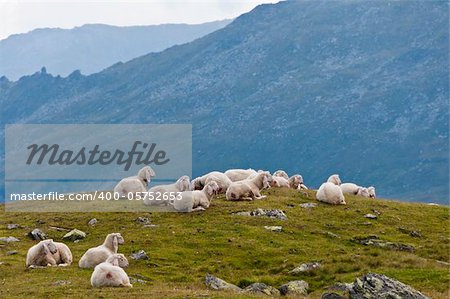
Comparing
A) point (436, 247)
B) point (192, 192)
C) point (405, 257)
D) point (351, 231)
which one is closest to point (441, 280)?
point (405, 257)

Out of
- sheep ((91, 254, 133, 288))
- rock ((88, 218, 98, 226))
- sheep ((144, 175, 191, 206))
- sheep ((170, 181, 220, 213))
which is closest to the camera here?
sheep ((91, 254, 133, 288))

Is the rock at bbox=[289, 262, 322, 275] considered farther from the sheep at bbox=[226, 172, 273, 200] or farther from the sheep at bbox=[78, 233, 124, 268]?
the sheep at bbox=[226, 172, 273, 200]

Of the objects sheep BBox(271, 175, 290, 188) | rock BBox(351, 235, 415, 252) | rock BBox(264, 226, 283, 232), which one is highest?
sheep BBox(271, 175, 290, 188)

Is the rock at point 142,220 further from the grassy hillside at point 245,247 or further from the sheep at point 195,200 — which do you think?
the sheep at point 195,200

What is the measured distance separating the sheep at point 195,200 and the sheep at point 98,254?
11505mm

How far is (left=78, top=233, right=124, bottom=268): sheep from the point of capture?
32.4 meters

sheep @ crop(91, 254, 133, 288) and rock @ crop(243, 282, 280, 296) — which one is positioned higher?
sheep @ crop(91, 254, 133, 288)

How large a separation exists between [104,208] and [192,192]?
23.0 feet

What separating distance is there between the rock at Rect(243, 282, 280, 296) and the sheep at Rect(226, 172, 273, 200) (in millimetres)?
17934

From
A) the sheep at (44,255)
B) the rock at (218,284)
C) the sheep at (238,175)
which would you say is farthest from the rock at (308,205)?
the sheep at (44,255)

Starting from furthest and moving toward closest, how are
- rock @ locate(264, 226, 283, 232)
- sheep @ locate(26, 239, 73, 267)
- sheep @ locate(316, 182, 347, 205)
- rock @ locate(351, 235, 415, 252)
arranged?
sheep @ locate(316, 182, 347, 205), rock @ locate(264, 226, 283, 232), rock @ locate(351, 235, 415, 252), sheep @ locate(26, 239, 73, 267)

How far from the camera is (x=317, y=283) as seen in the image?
31844 millimetres

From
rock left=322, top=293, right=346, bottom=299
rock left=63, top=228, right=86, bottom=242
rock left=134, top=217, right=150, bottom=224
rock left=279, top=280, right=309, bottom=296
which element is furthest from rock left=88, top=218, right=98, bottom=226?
rock left=322, top=293, right=346, bottom=299

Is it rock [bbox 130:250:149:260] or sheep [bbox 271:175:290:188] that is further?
sheep [bbox 271:175:290:188]
